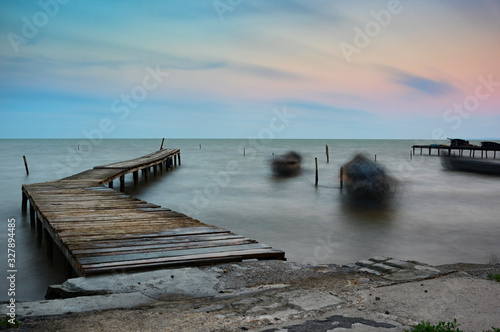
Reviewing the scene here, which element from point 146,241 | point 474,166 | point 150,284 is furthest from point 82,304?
point 474,166

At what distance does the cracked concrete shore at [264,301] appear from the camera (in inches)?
148

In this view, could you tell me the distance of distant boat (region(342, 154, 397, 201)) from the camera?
61.7 ft

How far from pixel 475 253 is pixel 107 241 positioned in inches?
371

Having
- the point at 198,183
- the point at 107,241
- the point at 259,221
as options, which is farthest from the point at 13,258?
the point at 198,183

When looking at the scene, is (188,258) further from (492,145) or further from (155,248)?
(492,145)

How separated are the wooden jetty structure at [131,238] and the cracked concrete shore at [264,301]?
340 millimetres

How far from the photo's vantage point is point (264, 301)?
14.2 feet

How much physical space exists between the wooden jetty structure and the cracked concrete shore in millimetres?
340

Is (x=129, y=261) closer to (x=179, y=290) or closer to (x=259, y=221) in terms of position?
(x=179, y=290)

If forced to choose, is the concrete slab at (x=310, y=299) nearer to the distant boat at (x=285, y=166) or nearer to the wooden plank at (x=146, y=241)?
the wooden plank at (x=146, y=241)

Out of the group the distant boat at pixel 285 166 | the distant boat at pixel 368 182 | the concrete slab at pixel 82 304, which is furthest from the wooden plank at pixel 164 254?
the distant boat at pixel 285 166

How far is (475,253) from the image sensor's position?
430 inches

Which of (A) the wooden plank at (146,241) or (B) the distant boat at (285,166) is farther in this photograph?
(B) the distant boat at (285,166)

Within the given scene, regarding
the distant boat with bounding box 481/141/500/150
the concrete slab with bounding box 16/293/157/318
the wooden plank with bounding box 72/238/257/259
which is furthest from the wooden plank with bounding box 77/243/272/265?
the distant boat with bounding box 481/141/500/150
